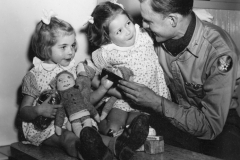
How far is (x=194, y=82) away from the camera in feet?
6.20

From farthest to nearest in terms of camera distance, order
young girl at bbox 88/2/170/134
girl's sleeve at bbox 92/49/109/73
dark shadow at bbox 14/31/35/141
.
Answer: dark shadow at bbox 14/31/35/141, girl's sleeve at bbox 92/49/109/73, young girl at bbox 88/2/170/134

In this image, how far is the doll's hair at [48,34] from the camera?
1.82m

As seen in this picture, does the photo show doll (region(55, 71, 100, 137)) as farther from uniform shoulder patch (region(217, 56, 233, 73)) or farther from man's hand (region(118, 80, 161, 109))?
uniform shoulder patch (region(217, 56, 233, 73))

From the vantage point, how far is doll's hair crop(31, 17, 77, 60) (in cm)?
182

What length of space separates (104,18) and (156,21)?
0.31 m

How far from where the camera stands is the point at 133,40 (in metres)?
1.90

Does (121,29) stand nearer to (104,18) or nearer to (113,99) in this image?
(104,18)

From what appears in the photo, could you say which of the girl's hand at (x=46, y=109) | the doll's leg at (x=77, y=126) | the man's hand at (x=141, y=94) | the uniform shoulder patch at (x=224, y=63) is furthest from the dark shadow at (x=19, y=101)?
the uniform shoulder patch at (x=224, y=63)

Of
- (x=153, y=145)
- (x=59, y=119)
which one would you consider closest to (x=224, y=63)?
(x=153, y=145)

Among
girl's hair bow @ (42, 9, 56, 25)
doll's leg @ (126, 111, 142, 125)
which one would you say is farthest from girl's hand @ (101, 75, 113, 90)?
girl's hair bow @ (42, 9, 56, 25)

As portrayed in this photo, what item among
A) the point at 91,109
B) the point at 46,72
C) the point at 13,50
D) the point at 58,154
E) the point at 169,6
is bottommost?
the point at 58,154

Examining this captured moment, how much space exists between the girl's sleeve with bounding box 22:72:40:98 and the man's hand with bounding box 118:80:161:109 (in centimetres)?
53

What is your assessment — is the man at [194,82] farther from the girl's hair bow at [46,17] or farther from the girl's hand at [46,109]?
the girl's hair bow at [46,17]

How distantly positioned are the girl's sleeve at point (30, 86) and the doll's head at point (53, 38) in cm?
15
